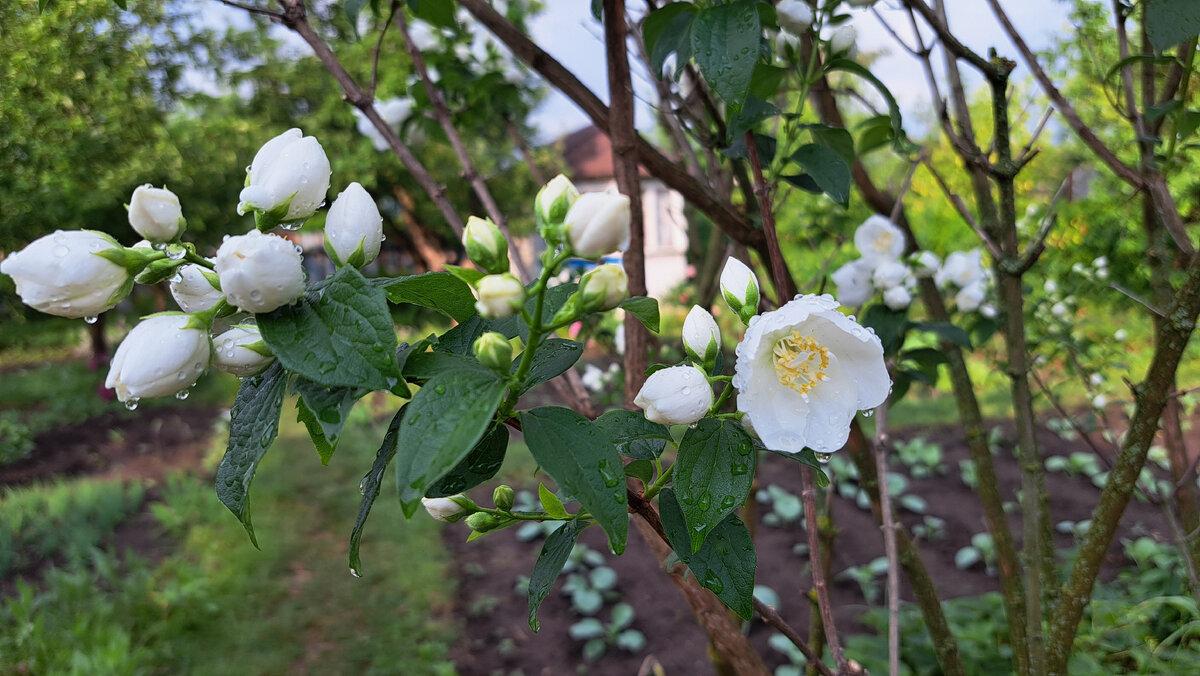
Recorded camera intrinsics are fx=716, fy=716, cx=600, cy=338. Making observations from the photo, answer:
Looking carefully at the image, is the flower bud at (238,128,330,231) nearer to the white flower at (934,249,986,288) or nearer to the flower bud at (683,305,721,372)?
the flower bud at (683,305,721,372)

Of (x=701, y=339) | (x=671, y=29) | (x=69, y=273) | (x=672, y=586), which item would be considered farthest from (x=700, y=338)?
(x=672, y=586)

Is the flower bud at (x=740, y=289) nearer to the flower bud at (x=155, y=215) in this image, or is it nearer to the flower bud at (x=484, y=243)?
the flower bud at (x=484, y=243)

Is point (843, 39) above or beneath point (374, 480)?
above

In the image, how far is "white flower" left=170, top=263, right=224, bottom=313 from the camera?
51 centimetres

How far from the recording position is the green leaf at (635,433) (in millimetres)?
569

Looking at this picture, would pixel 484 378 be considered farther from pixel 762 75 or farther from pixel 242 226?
pixel 242 226

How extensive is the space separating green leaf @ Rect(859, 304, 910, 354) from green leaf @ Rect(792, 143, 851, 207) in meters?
0.44

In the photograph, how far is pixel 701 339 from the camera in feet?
1.94

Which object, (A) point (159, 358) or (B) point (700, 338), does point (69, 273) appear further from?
(B) point (700, 338)

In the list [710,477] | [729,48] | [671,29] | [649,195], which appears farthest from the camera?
[649,195]

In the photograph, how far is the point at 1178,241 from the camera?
105cm

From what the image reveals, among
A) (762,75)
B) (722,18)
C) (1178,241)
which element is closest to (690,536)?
(722,18)

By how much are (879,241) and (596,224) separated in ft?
3.83

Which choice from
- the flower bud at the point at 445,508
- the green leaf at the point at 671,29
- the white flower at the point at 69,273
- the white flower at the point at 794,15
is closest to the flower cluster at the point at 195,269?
the white flower at the point at 69,273
